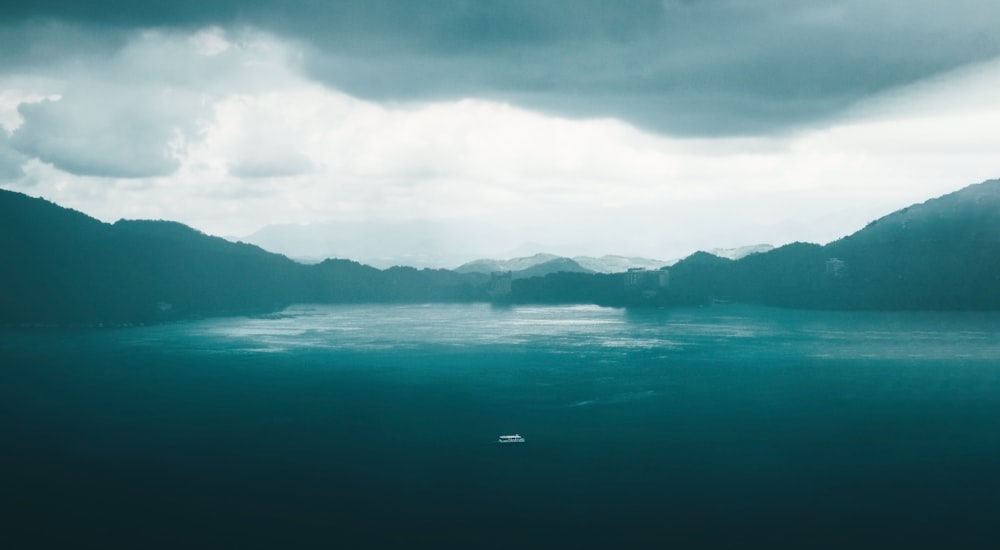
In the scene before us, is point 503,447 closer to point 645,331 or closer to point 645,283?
point 645,331

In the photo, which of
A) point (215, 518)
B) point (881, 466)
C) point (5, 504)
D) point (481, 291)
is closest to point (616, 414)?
point (881, 466)

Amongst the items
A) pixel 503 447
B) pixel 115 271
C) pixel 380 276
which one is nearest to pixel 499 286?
pixel 380 276

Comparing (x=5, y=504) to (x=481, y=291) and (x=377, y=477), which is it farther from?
(x=481, y=291)

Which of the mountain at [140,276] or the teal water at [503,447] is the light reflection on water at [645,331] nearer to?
the teal water at [503,447]

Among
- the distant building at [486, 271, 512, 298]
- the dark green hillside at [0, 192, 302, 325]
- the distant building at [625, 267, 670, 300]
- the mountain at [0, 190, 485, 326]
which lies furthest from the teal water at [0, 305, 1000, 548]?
the distant building at [486, 271, 512, 298]

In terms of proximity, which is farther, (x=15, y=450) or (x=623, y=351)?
(x=623, y=351)
